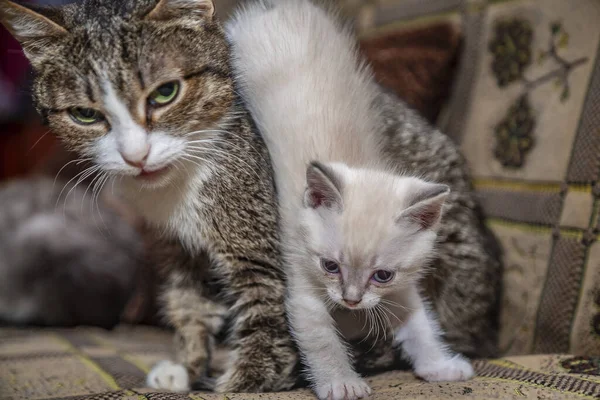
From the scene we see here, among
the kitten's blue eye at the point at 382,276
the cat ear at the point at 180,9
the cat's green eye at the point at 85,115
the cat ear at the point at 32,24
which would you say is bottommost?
the kitten's blue eye at the point at 382,276

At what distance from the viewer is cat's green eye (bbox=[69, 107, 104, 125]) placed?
0.90 metres

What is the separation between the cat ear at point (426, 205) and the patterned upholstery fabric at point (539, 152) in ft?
1.41

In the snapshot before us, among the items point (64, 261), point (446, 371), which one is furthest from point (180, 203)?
point (64, 261)

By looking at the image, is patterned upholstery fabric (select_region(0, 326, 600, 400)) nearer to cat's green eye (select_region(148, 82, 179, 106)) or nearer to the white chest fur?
the white chest fur

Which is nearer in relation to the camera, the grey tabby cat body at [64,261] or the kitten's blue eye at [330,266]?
the kitten's blue eye at [330,266]

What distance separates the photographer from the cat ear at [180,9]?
0.91m

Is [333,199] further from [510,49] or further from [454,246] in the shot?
[510,49]

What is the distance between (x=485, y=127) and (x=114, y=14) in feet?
3.06

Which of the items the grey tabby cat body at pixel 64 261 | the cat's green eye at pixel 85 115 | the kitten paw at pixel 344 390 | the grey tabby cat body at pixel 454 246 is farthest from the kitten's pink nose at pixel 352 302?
the grey tabby cat body at pixel 64 261

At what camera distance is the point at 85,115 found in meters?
0.91

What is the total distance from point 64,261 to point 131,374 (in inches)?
21.2

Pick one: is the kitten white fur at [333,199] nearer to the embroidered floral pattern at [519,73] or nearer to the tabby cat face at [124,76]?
the tabby cat face at [124,76]

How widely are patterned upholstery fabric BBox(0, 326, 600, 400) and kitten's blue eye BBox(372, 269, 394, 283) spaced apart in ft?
0.59

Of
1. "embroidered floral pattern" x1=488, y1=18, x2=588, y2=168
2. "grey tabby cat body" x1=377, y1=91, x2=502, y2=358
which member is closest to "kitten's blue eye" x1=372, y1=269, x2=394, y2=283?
"grey tabby cat body" x1=377, y1=91, x2=502, y2=358
